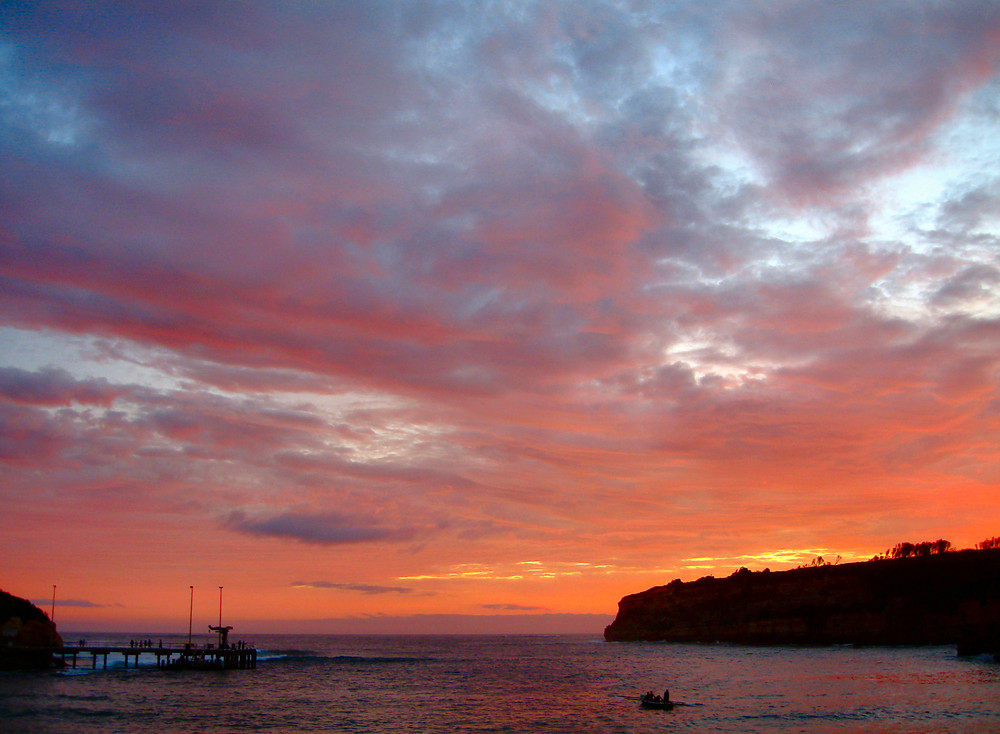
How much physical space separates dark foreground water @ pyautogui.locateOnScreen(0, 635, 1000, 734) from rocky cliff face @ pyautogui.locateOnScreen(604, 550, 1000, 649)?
909 inches

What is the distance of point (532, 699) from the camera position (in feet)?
217

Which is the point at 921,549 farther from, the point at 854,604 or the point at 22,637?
the point at 22,637

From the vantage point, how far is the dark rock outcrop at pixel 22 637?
86500mm

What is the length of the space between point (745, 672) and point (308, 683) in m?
49.4

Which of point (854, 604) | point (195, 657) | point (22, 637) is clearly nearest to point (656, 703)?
point (195, 657)

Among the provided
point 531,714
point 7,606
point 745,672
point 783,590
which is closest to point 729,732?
point 531,714

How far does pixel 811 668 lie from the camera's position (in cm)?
8350

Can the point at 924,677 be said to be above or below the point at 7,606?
below

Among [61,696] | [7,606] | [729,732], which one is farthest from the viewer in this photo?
[7,606]

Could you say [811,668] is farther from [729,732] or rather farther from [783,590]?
[783,590]

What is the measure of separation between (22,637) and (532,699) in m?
63.8

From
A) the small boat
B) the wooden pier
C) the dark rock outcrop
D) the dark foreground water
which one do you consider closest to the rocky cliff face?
the dark foreground water

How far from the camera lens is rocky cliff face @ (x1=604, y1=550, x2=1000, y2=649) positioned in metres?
120

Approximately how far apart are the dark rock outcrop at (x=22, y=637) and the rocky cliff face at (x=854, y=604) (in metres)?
113
